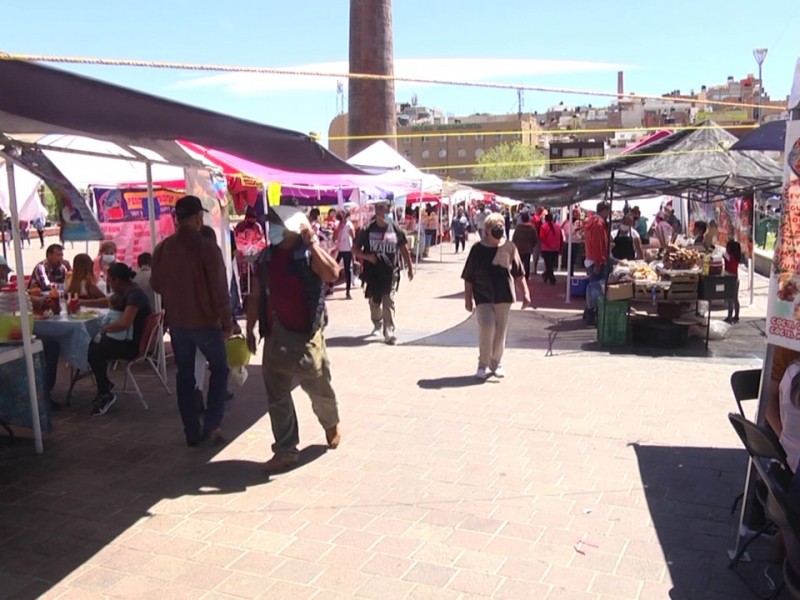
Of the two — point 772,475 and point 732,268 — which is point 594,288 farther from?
point 772,475

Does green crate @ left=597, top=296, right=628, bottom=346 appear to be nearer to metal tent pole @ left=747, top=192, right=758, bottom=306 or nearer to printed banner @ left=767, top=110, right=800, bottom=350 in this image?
metal tent pole @ left=747, top=192, right=758, bottom=306

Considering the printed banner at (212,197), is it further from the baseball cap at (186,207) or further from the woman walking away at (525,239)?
the woman walking away at (525,239)

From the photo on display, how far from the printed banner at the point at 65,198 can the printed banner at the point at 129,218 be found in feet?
10.7

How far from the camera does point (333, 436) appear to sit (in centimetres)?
528

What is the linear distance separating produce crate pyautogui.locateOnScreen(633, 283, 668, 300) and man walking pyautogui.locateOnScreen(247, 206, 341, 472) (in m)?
5.84

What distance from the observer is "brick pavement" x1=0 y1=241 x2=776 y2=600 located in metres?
3.52

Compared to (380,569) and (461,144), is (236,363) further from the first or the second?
(461,144)

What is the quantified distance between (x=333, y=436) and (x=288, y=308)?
108 cm

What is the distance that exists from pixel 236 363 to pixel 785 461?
4.33 meters

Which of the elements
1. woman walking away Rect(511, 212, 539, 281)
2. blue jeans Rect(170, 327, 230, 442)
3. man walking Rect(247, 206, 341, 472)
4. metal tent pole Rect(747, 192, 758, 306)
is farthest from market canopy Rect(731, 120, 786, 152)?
woman walking away Rect(511, 212, 539, 281)

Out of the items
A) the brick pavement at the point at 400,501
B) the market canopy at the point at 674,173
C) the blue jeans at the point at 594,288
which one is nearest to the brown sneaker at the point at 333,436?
the brick pavement at the point at 400,501

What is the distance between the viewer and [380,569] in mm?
3609

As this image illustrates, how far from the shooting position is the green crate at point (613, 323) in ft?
30.1

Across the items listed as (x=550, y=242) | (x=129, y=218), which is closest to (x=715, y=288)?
(x=550, y=242)
